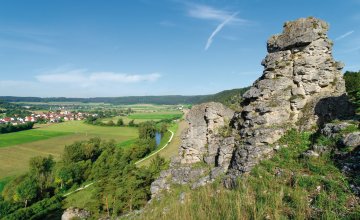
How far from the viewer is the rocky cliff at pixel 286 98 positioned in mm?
17000

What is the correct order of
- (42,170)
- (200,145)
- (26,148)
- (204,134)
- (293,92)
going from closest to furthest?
(293,92) → (200,145) → (204,134) → (42,170) → (26,148)

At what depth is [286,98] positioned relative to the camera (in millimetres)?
18781

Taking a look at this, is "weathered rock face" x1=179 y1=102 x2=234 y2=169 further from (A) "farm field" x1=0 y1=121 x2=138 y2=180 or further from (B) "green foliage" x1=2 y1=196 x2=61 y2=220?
(A) "farm field" x1=0 y1=121 x2=138 y2=180

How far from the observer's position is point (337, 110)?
16688mm

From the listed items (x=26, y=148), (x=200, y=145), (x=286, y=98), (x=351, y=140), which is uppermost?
(x=286, y=98)

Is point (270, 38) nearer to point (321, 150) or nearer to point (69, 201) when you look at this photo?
point (321, 150)

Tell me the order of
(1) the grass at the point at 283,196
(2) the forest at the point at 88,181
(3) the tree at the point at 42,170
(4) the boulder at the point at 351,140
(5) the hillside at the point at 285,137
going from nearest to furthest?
1. (1) the grass at the point at 283,196
2. (5) the hillside at the point at 285,137
3. (4) the boulder at the point at 351,140
4. (2) the forest at the point at 88,181
5. (3) the tree at the point at 42,170

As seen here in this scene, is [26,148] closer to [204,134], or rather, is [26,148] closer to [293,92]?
[204,134]

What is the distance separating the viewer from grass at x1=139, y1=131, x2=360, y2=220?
23.5 feet

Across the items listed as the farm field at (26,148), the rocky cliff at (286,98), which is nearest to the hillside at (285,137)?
the rocky cliff at (286,98)

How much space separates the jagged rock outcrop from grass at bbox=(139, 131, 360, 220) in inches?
248

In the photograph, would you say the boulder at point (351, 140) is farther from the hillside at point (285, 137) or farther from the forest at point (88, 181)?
the forest at point (88, 181)

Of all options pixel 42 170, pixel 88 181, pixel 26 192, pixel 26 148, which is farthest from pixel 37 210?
pixel 26 148

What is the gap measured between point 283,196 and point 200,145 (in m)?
13.9
